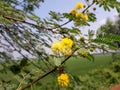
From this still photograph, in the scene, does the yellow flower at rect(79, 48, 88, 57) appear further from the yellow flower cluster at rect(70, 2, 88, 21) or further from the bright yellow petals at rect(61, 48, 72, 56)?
the yellow flower cluster at rect(70, 2, 88, 21)

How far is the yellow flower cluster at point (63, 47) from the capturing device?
5.58ft

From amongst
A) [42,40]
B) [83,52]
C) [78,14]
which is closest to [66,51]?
[83,52]

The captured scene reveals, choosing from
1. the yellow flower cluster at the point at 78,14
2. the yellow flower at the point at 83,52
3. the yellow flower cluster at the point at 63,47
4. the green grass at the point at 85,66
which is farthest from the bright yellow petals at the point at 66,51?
the green grass at the point at 85,66

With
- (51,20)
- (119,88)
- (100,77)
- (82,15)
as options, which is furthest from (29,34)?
(100,77)

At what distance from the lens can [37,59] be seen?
481cm

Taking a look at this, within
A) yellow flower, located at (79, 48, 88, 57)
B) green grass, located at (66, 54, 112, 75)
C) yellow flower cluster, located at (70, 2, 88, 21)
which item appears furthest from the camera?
green grass, located at (66, 54, 112, 75)

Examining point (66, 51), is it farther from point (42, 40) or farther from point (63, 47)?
point (42, 40)

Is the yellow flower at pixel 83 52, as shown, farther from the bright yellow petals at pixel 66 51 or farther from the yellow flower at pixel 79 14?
the yellow flower at pixel 79 14

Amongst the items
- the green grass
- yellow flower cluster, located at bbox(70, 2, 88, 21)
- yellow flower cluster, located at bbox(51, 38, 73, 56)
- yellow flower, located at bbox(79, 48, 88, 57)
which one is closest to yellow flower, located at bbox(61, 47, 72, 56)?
yellow flower cluster, located at bbox(51, 38, 73, 56)

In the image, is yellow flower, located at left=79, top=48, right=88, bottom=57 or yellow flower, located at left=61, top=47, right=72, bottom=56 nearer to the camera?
yellow flower, located at left=61, top=47, right=72, bottom=56

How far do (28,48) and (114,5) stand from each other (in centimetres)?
175

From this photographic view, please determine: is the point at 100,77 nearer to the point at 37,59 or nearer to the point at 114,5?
the point at 37,59

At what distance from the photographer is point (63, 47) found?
1.71m

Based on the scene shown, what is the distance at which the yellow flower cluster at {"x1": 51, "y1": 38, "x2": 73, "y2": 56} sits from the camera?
1.70 meters
